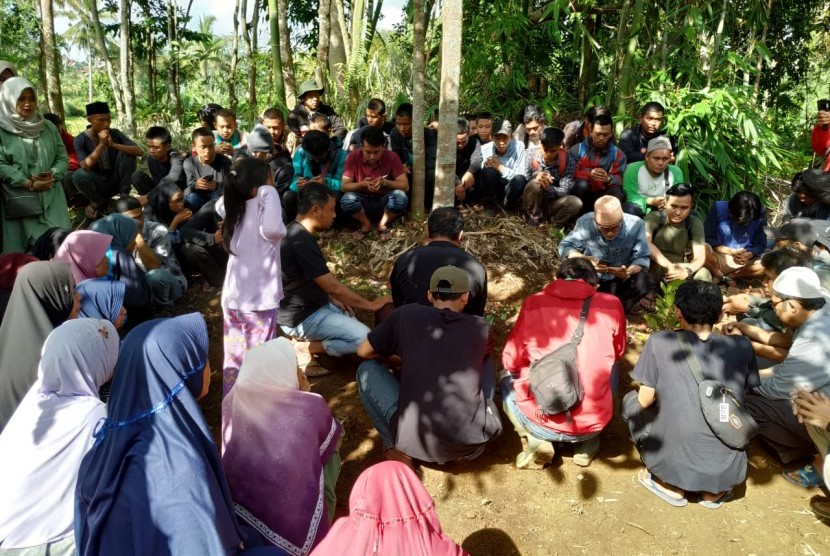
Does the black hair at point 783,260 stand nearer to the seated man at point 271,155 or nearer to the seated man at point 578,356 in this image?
the seated man at point 578,356

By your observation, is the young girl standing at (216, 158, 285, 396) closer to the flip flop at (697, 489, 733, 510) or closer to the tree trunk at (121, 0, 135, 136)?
the flip flop at (697, 489, 733, 510)

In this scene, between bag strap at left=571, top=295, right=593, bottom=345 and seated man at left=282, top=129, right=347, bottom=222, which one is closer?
bag strap at left=571, top=295, right=593, bottom=345

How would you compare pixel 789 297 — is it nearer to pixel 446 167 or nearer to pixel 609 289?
pixel 609 289

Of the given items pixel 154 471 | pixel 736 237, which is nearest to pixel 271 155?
pixel 154 471

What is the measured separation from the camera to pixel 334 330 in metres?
4.37

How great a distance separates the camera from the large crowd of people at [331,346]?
2.30 metres

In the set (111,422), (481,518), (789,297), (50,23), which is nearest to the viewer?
(111,422)

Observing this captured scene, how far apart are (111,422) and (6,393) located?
953mm

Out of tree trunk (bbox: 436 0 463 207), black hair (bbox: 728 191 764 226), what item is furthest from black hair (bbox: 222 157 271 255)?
black hair (bbox: 728 191 764 226)

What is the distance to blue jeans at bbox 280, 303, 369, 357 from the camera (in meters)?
4.34

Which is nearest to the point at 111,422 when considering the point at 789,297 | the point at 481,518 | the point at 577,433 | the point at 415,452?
the point at 415,452

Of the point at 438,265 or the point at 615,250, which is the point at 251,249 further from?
the point at 615,250

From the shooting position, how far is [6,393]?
2811mm

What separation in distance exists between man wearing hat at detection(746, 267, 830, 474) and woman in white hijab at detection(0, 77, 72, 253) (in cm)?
651
